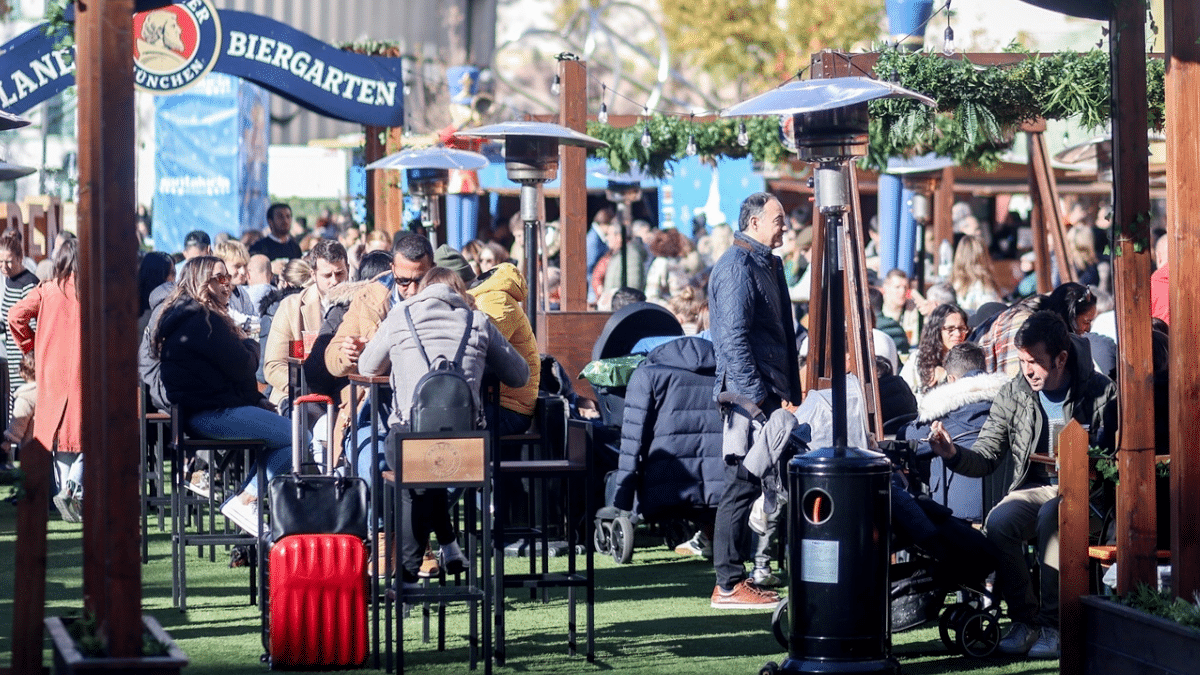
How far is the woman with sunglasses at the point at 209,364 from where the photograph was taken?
8.68 metres

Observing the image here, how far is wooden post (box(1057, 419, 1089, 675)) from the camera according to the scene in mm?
6195

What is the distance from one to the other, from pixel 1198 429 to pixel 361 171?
12.4m

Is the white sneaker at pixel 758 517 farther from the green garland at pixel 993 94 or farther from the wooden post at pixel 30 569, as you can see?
the wooden post at pixel 30 569

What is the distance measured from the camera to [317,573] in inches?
271

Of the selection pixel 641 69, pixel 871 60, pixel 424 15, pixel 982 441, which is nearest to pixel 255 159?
pixel 871 60

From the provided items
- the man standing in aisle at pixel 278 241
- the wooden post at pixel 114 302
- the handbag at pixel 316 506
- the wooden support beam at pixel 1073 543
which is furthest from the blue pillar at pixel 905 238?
the wooden post at pixel 114 302

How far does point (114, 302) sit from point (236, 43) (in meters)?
10.2

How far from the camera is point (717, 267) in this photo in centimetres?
868

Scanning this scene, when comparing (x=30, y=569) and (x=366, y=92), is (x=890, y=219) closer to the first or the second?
(x=366, y=92)

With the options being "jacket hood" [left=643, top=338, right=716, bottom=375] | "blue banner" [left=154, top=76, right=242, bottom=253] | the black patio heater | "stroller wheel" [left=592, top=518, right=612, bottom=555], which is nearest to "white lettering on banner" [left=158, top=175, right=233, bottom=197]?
"blue banner" [left=154, top=76, right=242, bottom=253]

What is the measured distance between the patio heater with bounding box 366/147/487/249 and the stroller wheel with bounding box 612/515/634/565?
13.6 ft

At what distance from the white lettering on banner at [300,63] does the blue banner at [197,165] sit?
621cm

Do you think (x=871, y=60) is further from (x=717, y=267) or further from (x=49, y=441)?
(x=49, y=441)

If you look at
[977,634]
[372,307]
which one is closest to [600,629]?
[977,634]
